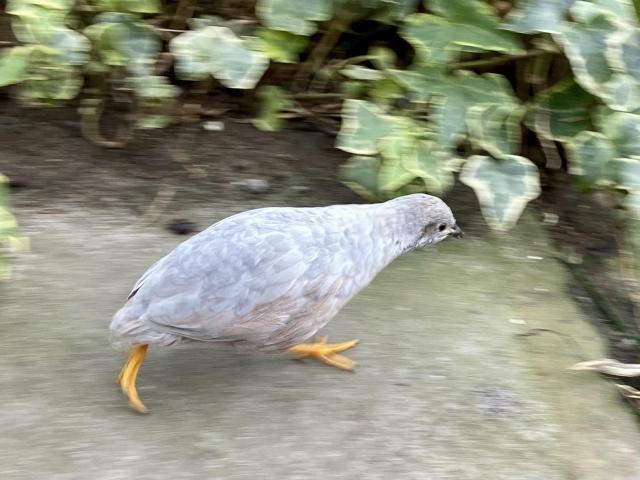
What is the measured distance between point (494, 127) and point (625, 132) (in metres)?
0.44

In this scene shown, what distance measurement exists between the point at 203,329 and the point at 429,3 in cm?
154

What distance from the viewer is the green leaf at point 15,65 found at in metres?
2.70

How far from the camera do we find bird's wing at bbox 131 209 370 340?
1922 mm

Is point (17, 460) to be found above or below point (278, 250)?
below

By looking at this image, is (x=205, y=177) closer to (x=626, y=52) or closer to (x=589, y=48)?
(x=589, y=48)

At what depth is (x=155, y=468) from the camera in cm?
189

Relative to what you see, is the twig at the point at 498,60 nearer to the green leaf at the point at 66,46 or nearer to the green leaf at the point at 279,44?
the green leaf at the point at 279,44

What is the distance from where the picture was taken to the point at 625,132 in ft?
8.66

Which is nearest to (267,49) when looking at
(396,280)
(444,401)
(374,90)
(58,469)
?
(374,90)

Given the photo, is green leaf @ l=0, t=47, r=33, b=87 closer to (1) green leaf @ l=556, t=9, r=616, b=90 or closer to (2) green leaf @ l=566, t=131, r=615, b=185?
(1) green leaf @ l=556, t=9, r=616, b=90

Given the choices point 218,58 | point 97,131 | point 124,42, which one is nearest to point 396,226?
point 218,58

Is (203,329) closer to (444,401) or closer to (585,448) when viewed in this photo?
(444,401)

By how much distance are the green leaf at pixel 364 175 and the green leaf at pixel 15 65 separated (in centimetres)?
120

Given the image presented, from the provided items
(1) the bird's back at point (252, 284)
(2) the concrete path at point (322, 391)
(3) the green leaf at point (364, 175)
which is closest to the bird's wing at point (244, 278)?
(1) the bird's back at point (252, 284)
